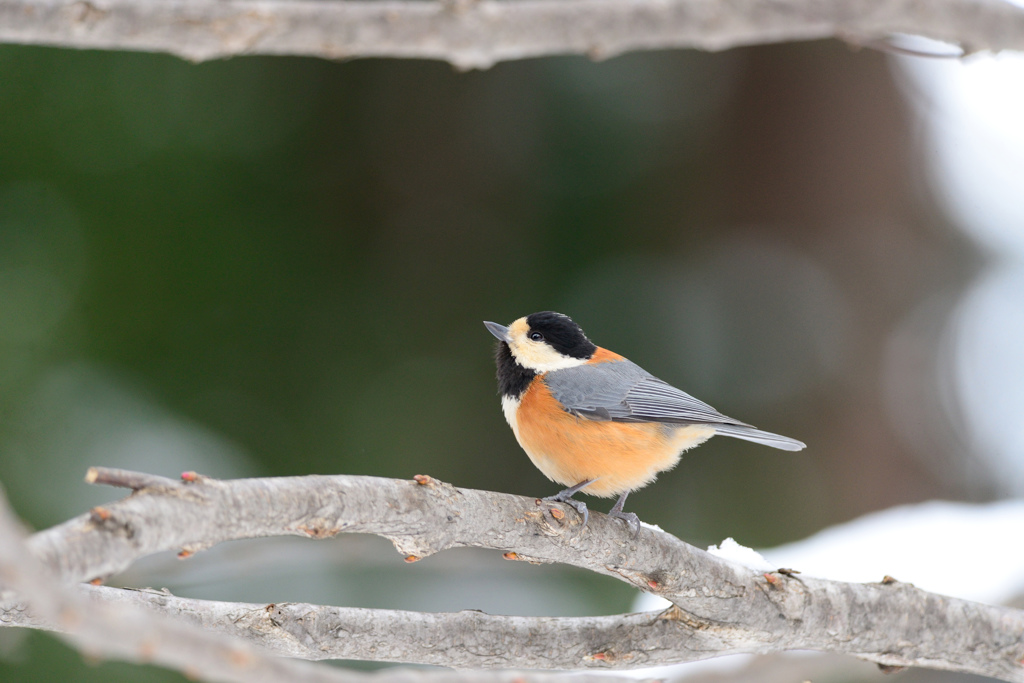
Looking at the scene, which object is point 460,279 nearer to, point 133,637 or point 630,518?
point 630,518

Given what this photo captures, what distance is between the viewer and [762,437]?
98.1 inches

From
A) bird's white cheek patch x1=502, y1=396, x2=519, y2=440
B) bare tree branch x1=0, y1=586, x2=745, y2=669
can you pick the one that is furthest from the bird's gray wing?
bare tree branch x1=0, y1=586, x2=745, y2=669

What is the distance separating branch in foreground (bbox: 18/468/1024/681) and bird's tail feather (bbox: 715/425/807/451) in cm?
45

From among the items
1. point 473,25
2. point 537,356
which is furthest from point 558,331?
point 473,25

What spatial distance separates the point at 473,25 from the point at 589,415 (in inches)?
58.3

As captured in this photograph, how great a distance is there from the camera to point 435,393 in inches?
154

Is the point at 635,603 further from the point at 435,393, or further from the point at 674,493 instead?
the point at 435,393

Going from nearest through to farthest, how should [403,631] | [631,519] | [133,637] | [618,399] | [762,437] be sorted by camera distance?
[133,637] → [403,631] → [631,519] → [762,437] → [618,399]

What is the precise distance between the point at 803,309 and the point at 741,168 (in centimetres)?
92

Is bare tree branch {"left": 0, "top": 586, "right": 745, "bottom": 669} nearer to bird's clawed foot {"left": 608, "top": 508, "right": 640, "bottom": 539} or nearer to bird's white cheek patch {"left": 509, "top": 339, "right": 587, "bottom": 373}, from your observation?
bird's clawed foot {"left": 608, "top": 508, "right": 640, "bottom": 539}

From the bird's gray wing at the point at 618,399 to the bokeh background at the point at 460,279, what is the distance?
1320 millimetres

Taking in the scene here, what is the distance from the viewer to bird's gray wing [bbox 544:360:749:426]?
2.54 metres

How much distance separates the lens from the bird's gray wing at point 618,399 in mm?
2535

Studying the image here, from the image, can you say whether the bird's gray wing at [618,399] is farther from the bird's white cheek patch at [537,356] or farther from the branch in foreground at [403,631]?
the branch in foreground at [403,631]
